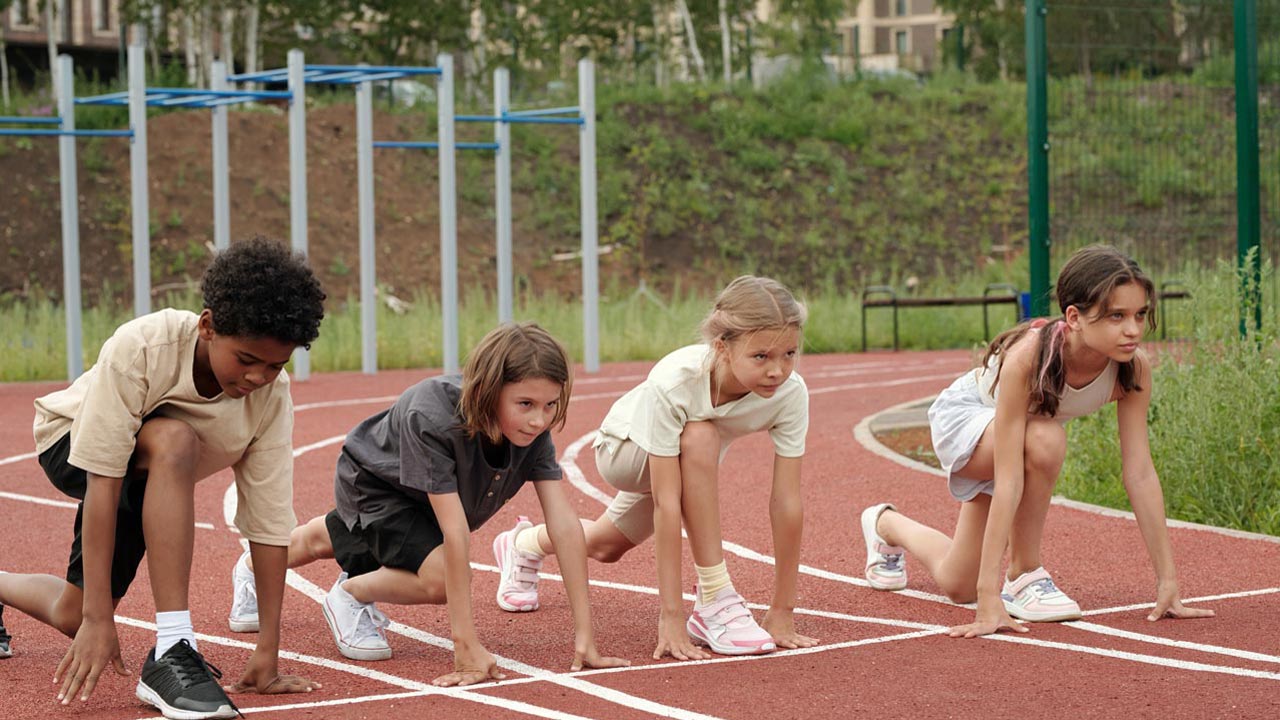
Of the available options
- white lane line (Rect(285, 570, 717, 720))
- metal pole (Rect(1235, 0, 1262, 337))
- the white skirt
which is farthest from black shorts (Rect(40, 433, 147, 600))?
metal pole (Rect(1235, 0, 1262, 337))

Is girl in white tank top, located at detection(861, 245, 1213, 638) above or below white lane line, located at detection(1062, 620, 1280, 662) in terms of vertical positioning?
above

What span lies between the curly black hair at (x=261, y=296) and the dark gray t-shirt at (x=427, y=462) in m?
0.64

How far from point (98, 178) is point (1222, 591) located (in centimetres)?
2586

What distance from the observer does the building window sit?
137 feet

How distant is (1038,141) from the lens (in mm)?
10203

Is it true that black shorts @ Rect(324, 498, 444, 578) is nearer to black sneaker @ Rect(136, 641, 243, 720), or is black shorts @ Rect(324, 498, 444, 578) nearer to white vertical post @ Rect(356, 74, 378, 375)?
black sneaker @ Rect(136, 641, 243, 720)

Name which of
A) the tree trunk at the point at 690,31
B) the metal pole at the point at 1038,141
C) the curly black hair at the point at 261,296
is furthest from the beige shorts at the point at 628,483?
the tree trunk at the point at 690,31

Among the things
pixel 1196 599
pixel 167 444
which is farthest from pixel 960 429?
pixel 167 444

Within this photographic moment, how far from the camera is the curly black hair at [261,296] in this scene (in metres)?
4.11

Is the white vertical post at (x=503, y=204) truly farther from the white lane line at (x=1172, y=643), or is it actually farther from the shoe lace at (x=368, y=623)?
the white lane line at (x=1172, y=643)

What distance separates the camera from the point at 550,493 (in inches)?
194

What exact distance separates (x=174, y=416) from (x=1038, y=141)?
276 inches

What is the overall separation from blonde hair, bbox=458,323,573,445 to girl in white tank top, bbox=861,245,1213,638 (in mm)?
1466

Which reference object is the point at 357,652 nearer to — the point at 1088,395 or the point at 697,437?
the point at 697,437
